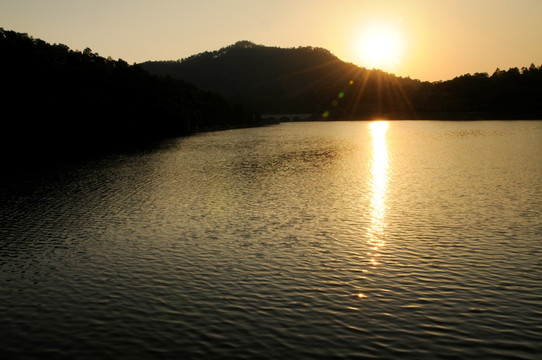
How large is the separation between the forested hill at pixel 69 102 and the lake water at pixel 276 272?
56413mm

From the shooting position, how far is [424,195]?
153 feet

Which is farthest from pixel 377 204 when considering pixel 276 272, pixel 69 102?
pixel 69 102

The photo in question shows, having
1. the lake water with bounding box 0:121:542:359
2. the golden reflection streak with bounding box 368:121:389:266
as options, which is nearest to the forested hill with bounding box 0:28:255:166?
the lake water with bounding box 0:121:542:359

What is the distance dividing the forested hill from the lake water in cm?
5641

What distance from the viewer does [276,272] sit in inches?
984

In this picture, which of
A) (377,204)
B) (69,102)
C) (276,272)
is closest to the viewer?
(276,272)

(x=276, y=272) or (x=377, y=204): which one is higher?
(x=377, y=204)

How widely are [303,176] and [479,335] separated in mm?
47965

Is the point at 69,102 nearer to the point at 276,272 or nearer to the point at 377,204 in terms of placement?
the point at 377,204

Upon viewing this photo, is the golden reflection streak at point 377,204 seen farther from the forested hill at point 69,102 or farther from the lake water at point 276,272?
the forested hill at point 69,102

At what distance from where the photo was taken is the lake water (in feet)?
57.0

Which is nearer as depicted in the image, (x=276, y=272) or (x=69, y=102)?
(x=276, y=272)

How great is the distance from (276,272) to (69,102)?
107m

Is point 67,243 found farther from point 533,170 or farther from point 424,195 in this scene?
point 533,170
